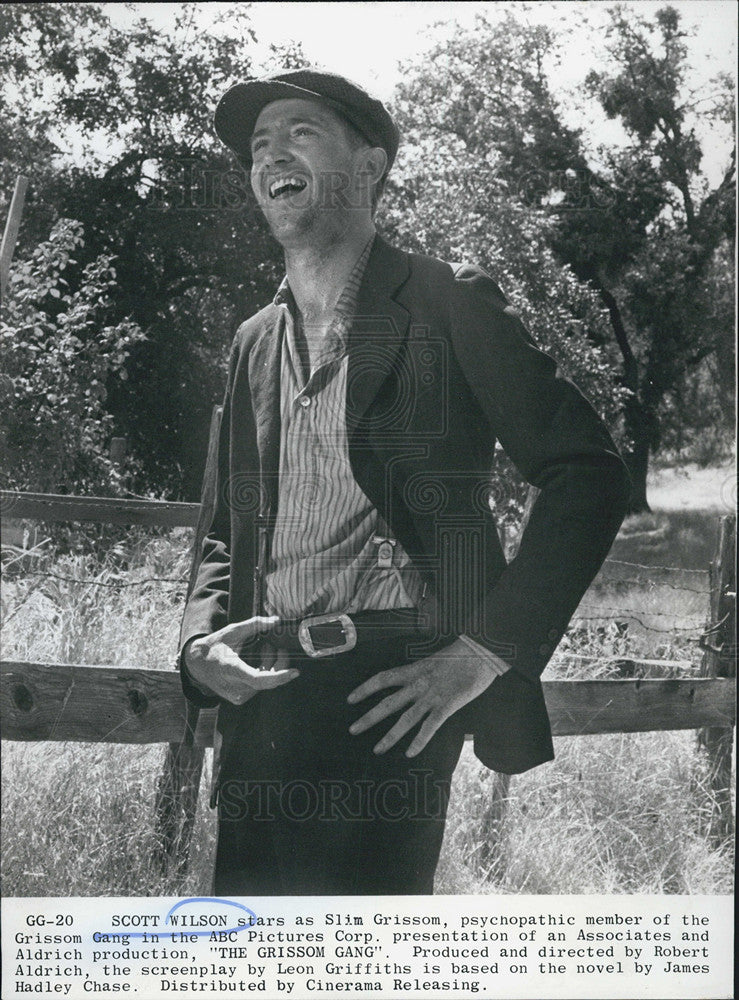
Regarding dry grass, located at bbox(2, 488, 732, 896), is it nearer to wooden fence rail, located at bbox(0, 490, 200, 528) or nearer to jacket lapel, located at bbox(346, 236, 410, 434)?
wooden fence rail, located at bbox(0, 490, 200, 528)

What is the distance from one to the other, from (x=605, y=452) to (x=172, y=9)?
182cm

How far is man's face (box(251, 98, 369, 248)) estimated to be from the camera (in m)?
3.08

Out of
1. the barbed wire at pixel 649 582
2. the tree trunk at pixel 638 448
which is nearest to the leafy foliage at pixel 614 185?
the tree trunk at pixel 638 448

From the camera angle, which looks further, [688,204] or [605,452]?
[688,204]

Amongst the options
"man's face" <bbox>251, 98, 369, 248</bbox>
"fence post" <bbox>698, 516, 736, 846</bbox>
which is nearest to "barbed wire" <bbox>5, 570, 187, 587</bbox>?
"man's face" <bbox>251, 98, 369, 248</bbox>

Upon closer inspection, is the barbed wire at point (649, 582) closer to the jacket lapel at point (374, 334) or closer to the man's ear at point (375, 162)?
the jacket lapel at point (374, 334)

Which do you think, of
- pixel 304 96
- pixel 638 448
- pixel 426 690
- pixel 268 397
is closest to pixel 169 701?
pixel 426 690

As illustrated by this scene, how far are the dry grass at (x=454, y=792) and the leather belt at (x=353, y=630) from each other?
1.41ft

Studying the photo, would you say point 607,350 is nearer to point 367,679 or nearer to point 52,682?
point 367,679

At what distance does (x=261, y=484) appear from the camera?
10.1 feet

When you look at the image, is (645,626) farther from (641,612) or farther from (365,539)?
(365,539)

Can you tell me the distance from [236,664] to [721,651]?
1.54m

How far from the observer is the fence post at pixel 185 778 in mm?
3193

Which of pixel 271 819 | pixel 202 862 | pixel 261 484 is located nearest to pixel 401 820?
pixel 271 819
